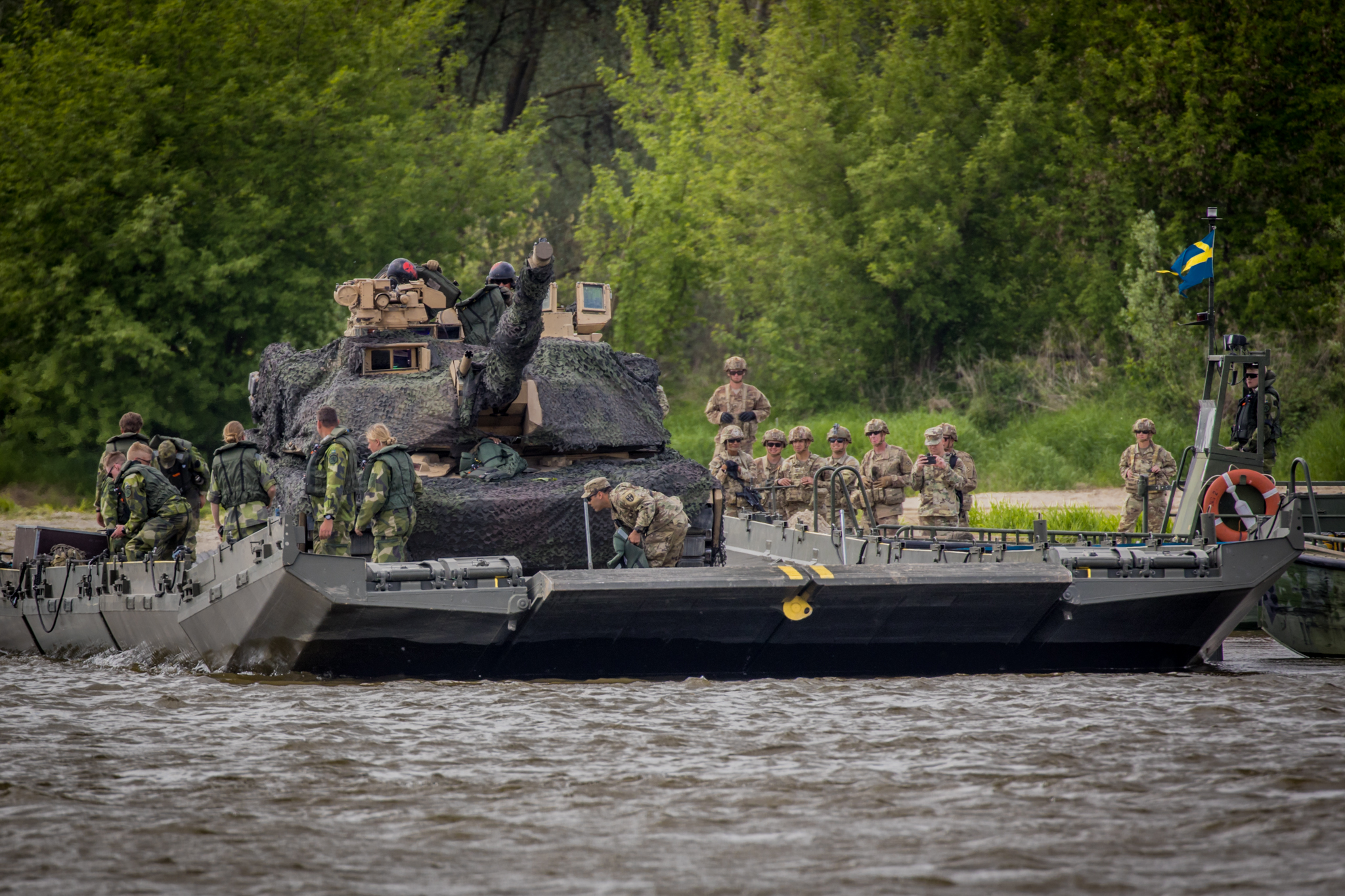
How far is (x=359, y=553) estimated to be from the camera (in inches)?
451

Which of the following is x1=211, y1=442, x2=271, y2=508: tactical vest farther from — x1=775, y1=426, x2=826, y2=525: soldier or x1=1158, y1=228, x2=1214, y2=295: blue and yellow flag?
x1=1158, y1=228, x2=1214, y2=295: blue and yellow flag

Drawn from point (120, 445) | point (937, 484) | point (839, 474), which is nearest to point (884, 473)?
point (937, 484)

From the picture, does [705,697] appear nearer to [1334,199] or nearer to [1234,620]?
[1234,620]

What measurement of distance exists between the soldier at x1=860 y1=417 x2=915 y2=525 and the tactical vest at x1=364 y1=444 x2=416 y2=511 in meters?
4.95

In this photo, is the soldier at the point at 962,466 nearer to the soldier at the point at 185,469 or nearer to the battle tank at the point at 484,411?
the battle tank at the point at 484,411

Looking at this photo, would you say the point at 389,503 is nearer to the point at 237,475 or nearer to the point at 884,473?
the point at 237,475

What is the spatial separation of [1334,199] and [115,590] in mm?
19017

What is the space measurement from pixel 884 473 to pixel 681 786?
7013 mm

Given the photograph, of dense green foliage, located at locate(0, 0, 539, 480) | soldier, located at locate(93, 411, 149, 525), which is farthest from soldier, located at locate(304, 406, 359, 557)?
dense green foliage, located at locate(0, 0, 539, 480)

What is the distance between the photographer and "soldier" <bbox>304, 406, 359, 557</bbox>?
37.2 ft

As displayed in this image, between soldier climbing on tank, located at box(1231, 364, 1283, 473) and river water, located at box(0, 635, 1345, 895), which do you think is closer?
river water, located at box(0, 635, 1345, 895)

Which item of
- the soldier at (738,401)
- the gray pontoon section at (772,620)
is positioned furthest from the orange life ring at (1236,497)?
the soldier at (738,401)

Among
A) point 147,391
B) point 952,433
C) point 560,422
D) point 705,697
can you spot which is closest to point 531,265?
point 560,422

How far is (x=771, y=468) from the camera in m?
16.1
